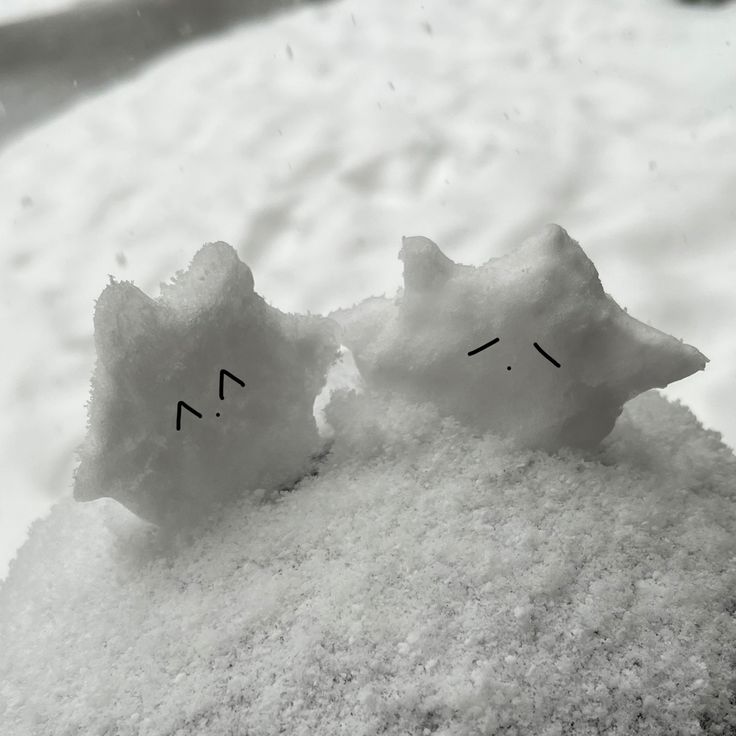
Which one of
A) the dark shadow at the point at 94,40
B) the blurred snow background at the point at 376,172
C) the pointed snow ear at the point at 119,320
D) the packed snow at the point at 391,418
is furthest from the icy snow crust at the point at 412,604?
the dark shadow at the point at 94,40

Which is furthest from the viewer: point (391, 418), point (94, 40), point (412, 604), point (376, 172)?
point (94, 40)

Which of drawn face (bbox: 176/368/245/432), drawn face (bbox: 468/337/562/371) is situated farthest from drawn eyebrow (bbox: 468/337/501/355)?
drawn face (bbox: 176/368/245/432)

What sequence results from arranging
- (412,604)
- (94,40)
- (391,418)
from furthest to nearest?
(94,40) < (391,418) < (412,604)

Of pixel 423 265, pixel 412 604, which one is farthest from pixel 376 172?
pixel 412 604

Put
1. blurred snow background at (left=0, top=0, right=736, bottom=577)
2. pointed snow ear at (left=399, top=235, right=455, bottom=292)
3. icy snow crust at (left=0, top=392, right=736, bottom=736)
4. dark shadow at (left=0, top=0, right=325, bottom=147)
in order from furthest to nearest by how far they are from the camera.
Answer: dark shadow at (left=0, top=0, right=325, bottom=147) → blurred snow background at (left=0, top=0, right=736, bottom=577) → pointed snow ear at (left=399, top=235, right=455, bottom=292) → icy snow crust at (left=0, top=392, right=736, bottom=736)

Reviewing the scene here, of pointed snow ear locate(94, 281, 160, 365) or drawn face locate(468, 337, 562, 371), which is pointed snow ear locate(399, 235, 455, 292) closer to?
drawn face locate(468, 337, 562, 371)

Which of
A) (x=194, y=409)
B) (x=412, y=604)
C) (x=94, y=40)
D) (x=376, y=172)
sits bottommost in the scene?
(x=412, y=604)

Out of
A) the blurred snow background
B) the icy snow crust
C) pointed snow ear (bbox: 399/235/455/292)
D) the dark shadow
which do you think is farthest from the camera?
the dark shadow

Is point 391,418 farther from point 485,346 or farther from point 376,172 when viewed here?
point 376,172

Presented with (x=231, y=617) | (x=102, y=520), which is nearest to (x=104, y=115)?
(x=102, y=520)
